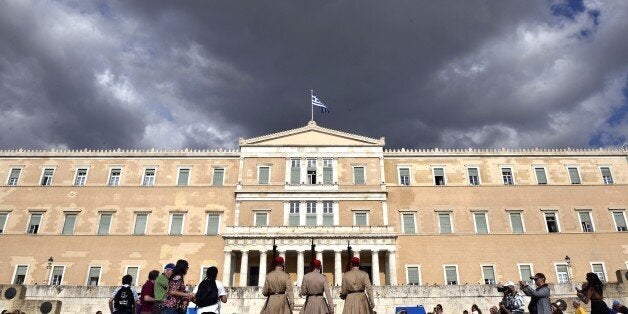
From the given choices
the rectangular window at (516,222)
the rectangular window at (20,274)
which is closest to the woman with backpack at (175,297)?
the rectangular window at (20,274)

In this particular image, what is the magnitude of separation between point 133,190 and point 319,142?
1554cm

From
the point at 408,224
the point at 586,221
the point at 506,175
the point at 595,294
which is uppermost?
the point at 506,175

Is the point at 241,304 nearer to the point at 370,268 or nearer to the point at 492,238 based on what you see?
the point at 370,268

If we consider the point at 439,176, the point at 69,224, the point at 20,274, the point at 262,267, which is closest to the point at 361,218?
the point at 439,176

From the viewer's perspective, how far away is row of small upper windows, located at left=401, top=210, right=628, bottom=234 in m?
35.1

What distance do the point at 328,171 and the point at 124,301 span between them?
27393 mm

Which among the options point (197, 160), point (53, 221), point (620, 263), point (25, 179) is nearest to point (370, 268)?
point (197, 160)

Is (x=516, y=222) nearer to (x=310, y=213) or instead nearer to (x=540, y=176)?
(x=540, y=176)

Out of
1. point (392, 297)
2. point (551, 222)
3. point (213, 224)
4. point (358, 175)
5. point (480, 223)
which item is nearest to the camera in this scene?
point (392, 297)

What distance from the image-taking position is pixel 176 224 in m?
35.2

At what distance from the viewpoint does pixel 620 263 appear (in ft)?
111

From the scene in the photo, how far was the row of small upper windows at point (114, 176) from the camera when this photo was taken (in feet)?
121

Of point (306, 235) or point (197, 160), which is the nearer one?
point (306, 235)

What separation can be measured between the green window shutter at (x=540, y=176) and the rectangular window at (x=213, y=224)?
2607 centimetres
